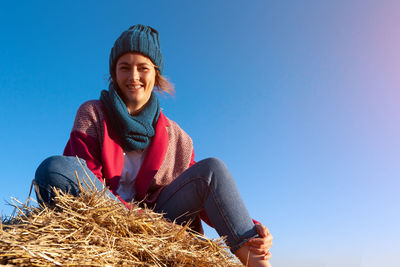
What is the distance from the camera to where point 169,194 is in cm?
250

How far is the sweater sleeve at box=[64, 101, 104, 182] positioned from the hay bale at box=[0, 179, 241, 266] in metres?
0.75

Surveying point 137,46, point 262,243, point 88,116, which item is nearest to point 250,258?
point 262,243

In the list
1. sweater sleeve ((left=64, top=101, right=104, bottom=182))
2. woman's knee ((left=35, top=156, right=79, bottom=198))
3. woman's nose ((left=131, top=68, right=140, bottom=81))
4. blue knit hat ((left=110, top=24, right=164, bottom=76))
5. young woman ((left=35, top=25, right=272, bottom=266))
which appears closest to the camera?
woman's knee ((left=35, top=156, right=79, bottom=198))

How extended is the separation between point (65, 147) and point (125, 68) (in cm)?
82

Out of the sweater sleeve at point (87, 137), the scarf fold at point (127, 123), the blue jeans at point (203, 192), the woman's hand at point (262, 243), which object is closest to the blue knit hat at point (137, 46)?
the scarf fold at point (127, 123)

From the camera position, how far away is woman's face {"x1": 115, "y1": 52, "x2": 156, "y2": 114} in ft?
9.43

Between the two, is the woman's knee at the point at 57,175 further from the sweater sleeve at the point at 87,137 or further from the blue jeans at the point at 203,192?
the sweater sleeve at the point at 87,137

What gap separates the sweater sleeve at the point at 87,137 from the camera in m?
2.53

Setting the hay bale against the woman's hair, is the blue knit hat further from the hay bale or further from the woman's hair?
the hay bale

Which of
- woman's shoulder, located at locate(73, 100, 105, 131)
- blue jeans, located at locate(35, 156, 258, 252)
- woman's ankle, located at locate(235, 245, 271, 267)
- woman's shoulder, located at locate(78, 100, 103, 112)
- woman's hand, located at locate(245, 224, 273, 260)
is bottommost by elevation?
woman's ankle, located at locate(235, 245, 271, 267)

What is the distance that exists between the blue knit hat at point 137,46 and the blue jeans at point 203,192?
119 centimetres

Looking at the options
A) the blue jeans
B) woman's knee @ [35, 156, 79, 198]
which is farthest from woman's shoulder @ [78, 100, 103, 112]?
woman's knee @ [35, 156, 79, 198]

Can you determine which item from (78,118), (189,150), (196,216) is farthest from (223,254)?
(78,118)

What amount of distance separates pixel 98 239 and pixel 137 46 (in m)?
1.95
